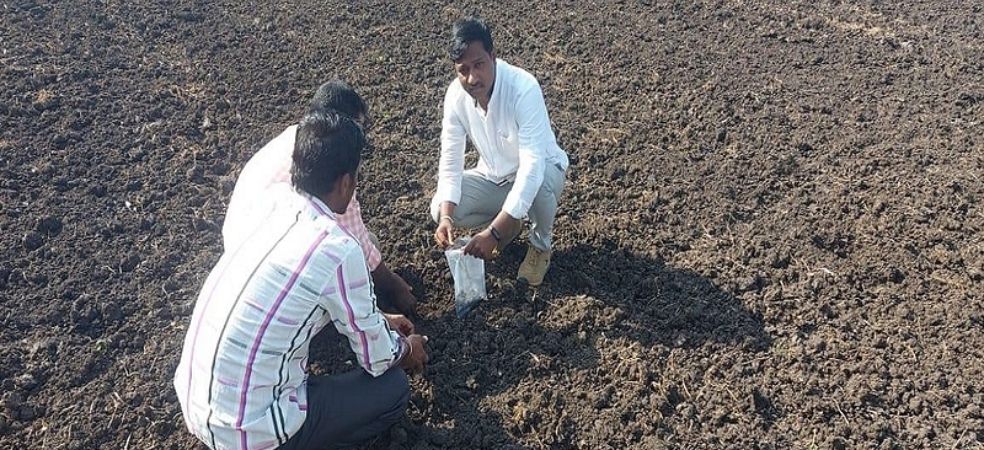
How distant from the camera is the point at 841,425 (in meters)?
3.12

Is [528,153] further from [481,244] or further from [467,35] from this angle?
[467,35]

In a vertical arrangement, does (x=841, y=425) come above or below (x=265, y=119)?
below

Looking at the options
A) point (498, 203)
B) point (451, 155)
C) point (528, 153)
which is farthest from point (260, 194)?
point (498, 203)

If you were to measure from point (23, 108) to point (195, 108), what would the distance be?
1.14 meters

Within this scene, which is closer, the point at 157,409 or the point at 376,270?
the point at 157,409

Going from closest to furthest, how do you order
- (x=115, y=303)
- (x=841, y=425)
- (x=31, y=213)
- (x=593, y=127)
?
Result: (x=841, y=425) → (x=115, y=303) → (x=31, y=213) → (x=593, y=127)

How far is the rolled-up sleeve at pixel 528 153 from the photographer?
3523 millimetres

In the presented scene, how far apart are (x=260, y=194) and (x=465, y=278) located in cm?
111

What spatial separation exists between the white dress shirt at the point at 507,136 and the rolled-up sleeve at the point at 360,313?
961 millimetres

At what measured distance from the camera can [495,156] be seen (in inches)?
153

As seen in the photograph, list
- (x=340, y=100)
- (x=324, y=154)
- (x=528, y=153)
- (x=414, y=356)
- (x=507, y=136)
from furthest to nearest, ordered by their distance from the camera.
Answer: (x=507, y=136) → (x=528, y=153) → (x=340, y=100) → (x=414, y=356) → (x=324, y=154)

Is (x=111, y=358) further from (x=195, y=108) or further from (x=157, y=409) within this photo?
(x=195, y=108)

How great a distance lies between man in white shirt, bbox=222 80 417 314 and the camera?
2988mm

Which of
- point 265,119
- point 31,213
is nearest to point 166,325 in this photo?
point 31,213
